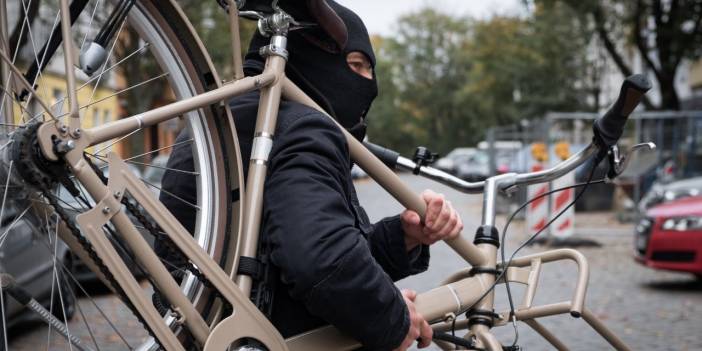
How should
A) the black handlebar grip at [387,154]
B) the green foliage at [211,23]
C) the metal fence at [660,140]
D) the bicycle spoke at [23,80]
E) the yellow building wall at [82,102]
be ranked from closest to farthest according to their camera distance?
the bicycle spoke at [23,80] < the yellow building wall at [82,102] < the black handlebar grip at [387,154] < the metal fence at [660,140] < the green foliage at [211,23]

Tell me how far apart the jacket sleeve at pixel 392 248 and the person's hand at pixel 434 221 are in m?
0.09

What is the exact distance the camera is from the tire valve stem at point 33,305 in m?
1.99

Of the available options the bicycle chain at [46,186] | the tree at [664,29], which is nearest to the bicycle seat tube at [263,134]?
the bicycle chain at [46,186]

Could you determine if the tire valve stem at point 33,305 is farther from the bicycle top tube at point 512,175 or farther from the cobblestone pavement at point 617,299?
the cobblestone pavement at point 617,299

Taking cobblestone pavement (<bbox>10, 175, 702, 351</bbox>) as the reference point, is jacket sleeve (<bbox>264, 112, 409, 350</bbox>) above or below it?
above

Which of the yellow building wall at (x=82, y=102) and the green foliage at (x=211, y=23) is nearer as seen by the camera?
the yellow building wall at (x=82, y=102)

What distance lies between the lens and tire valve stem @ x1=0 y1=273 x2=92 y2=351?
1990 mm

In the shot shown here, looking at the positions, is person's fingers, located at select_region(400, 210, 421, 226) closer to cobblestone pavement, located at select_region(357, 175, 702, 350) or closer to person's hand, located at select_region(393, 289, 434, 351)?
person's hand, located at select_region(393, 289, 434, 351)

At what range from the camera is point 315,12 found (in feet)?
7.47

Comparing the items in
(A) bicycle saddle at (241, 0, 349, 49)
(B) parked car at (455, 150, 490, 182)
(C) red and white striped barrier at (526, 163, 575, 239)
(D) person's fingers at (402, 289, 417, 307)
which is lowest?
(B) parked car at (455, 150, 490, 182)

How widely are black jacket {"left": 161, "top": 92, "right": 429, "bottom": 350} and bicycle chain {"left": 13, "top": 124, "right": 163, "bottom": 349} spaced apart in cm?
33

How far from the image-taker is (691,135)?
17.7 metres

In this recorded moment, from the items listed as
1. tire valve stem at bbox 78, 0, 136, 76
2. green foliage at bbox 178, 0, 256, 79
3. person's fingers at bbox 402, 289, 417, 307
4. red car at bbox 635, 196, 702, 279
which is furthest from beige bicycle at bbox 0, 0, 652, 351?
green foliage at bbox 178, 0, 256, 79

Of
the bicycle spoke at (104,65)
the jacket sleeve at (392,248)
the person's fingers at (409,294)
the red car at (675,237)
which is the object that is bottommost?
the red car at (675,237)
